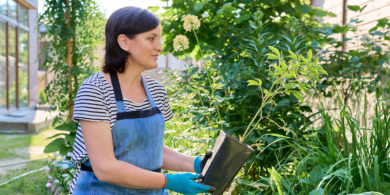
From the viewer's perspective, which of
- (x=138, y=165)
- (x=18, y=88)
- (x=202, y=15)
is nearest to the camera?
(x=138, y=165)

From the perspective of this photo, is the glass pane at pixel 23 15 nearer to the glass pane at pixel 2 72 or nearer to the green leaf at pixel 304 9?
the glass pane at pixel 2 72

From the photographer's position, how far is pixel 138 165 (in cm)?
130

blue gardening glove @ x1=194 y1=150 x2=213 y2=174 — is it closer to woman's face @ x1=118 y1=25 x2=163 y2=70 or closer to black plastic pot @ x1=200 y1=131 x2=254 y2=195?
black plastic pot @ x1=200 y1=131 x2=254 y2=195

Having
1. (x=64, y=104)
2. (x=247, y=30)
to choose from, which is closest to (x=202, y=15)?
A: (x=247, y=30)

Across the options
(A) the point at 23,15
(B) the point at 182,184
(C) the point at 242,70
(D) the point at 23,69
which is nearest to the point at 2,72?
(D) the point at 23,69

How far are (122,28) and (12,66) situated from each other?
9.61m

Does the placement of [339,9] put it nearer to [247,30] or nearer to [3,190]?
[247,30]

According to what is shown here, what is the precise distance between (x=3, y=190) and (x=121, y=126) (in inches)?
92.5

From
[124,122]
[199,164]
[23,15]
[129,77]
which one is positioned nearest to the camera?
[124,122]

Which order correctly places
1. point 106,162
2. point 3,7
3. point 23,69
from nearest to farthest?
point 106,162, point 3,7, point 23,69

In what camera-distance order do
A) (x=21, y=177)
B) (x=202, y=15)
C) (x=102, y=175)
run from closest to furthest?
(x=102, y=175)
(x=202, y=15)
(x=21, y=177)

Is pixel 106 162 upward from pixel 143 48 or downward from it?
downward

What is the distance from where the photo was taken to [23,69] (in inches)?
404

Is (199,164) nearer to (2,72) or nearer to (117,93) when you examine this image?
(117,93)
